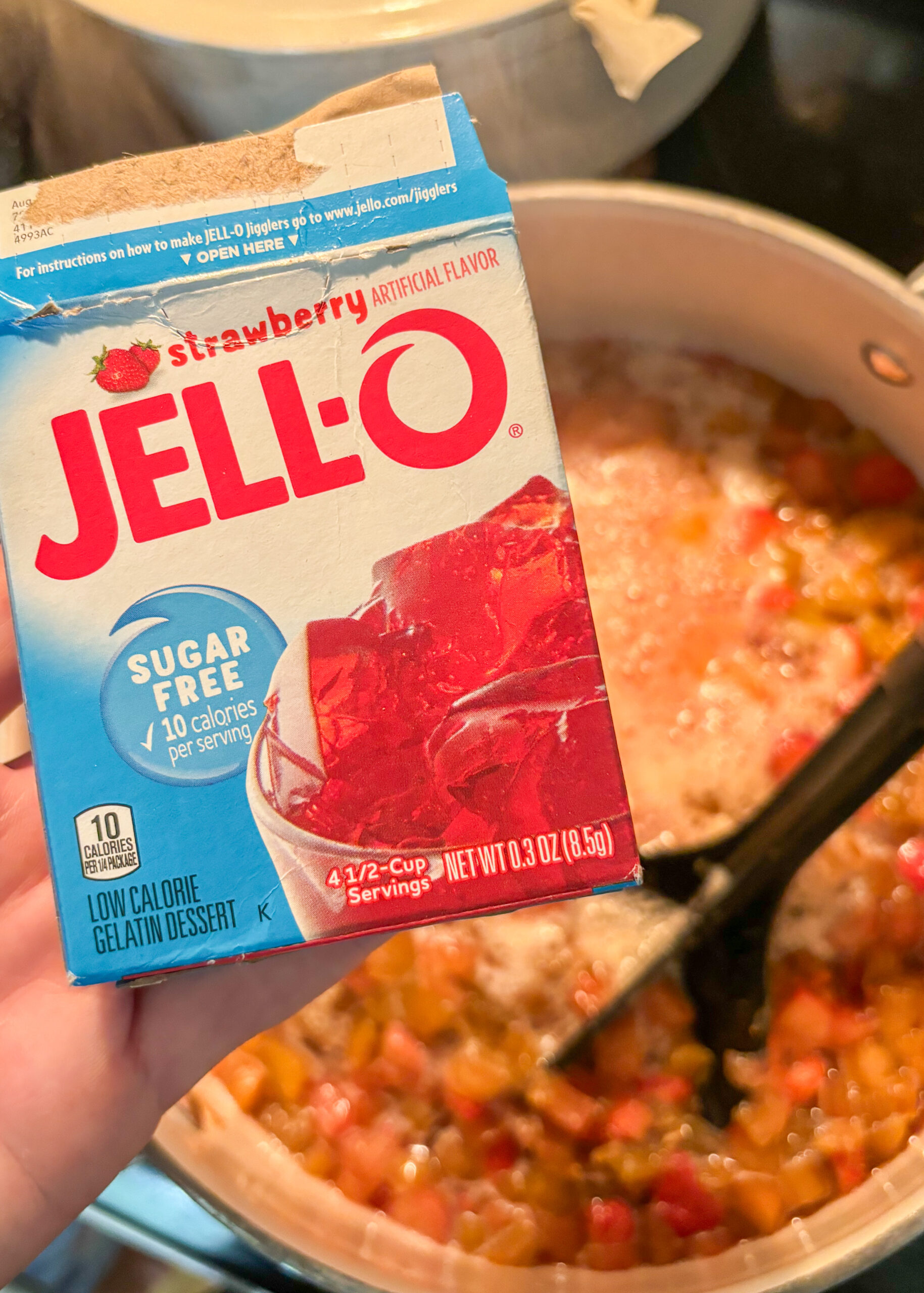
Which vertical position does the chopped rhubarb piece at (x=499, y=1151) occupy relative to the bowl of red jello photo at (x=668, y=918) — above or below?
below

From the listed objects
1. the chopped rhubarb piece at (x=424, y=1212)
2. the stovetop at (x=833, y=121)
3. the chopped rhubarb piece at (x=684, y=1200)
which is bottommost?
the chopped rhubarb piece at (x=684, y=1200)

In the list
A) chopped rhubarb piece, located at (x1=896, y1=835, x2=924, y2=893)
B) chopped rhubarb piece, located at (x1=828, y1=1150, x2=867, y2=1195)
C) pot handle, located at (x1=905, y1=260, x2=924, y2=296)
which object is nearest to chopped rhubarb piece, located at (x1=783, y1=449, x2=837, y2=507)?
pot handle, located at (x1=905, y1=260, x2=924, y2=296)

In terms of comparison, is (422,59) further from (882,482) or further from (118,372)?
(882,482)

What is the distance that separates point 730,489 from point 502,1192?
2.41 ft

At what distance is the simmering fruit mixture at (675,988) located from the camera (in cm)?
87

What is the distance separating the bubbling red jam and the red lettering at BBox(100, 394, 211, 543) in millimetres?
87

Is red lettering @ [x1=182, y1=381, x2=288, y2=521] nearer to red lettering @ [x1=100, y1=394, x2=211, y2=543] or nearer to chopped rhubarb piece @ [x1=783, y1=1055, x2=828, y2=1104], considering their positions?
red lettering @ [x1=100, y1=394, x2=211, y2=543]

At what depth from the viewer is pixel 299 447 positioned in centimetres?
46

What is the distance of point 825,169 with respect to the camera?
3.43 ft

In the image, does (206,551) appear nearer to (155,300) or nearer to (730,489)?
(155,300)

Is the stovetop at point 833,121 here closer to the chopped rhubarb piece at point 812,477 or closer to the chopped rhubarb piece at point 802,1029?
the chopped rhubarb piece at point 812,477

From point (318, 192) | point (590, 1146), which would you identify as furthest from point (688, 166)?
point (590, 1146)

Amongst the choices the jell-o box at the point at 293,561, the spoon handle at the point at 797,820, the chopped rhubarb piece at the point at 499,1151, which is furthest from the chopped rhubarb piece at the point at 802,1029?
the jell-o box at the point at 293,561

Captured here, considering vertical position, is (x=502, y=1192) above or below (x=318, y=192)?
below
